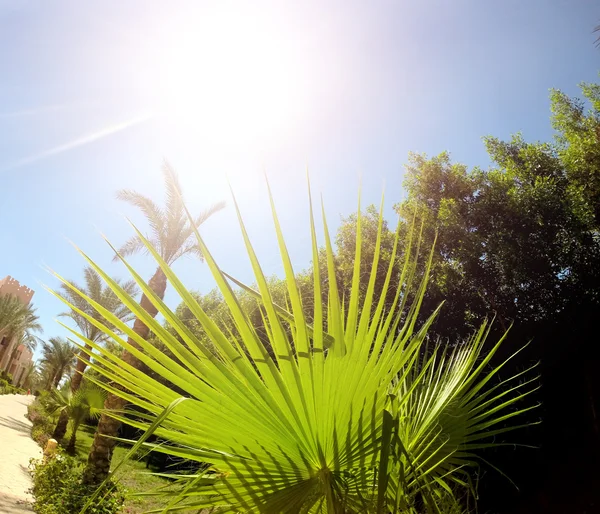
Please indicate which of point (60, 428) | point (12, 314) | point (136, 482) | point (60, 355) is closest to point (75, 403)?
point (60, 428)

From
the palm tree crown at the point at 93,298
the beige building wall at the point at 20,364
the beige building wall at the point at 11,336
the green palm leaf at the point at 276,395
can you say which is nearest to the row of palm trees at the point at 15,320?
the beige building wall at the point at 11,336

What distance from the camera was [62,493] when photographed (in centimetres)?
721

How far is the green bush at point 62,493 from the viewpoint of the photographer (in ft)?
22.3

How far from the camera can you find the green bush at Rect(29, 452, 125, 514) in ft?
22.3

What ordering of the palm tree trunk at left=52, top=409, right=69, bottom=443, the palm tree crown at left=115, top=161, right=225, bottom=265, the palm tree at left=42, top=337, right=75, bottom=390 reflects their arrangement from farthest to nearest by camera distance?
the palm tree at left=42, top=337, right=75, bottom=390, the palm tree trunk at left=52, top=409, right=69, bottom=443, the palm tree crown at left=115, top=161, right=225, bottom=265

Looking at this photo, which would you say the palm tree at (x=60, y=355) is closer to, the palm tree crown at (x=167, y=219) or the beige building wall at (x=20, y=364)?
the palm tree crown at (x=167, y=219)

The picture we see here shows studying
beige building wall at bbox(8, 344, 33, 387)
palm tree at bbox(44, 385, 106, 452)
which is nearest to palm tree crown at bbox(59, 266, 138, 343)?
palm tree at bbox(44, 385, 106, 452)

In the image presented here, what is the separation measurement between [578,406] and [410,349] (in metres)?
10.3

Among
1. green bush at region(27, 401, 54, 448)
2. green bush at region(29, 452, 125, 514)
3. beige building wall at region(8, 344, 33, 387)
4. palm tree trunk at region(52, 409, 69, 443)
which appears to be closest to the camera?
green bush at region(29, 452, 125, 514)

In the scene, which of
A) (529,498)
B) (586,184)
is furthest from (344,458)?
(586,184)

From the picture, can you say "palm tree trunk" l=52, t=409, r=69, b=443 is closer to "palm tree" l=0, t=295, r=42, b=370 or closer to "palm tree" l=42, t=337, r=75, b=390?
"palm tree" l=42, t=337, r=75, b=390

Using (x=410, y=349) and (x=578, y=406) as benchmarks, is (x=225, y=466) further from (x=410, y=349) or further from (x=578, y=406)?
(x=578, y=406)

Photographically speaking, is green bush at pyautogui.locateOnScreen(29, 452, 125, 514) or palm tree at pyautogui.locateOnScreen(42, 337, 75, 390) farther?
palm tree at pyautogui.locateOnScreen(42, 337, 75, 390)

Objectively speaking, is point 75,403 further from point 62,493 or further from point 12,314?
point 12,314
